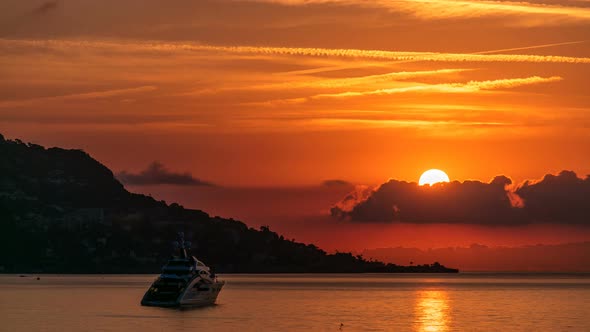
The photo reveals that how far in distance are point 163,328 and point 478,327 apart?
177ft

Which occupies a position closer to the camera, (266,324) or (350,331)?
(350,331)

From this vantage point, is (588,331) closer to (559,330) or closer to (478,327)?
(559,330)

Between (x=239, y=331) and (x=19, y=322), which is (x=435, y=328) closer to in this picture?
(x=239, y=331)

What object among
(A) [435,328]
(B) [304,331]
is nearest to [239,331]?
(B) [304,331]

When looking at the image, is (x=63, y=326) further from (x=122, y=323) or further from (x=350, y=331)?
(x=350, y=331)

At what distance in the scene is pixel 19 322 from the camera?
196 meters

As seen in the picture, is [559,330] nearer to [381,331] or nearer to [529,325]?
[529,325]

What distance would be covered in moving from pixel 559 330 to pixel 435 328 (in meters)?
20.6

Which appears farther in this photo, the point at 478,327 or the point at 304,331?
the point at 478,327

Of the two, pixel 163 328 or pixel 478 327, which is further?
pixel 478 327

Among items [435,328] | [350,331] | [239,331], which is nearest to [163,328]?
[239,331]

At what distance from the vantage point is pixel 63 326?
611ft

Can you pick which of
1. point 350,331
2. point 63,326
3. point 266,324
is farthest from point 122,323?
point 350,331

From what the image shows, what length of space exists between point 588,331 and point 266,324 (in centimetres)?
5432
